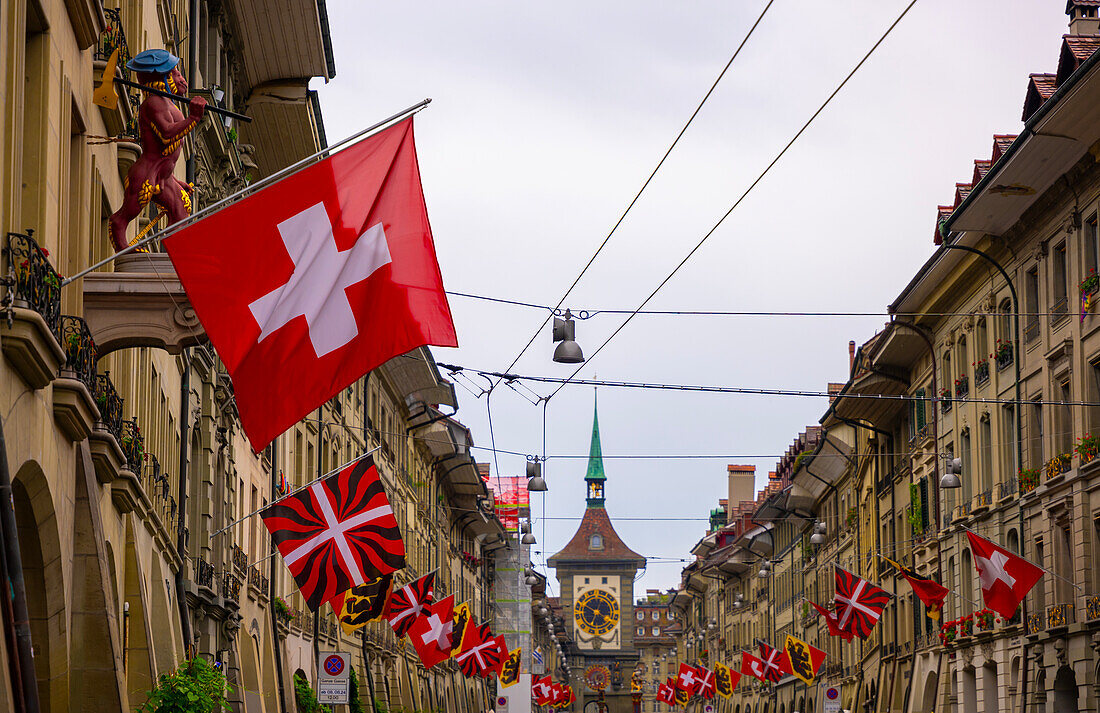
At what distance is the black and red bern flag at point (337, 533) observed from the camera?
2341cm

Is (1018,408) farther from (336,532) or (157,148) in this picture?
(157,148)

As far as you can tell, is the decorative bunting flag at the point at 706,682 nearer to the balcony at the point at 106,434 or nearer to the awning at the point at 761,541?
the awning at the point at 761,541

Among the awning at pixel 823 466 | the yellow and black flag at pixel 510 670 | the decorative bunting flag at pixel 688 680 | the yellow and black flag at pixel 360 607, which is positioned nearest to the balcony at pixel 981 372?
the yellow and black flag at pixel 360 607

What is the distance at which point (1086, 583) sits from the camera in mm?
32031

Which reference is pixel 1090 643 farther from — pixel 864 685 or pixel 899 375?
pixel 864 685

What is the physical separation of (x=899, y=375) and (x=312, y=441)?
752 inches

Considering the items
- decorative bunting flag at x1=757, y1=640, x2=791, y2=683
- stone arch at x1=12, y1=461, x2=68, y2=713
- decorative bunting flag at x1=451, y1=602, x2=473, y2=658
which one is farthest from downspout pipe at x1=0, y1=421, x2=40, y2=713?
decorative bunting flag at x1=757, y1=640, x2=791, y2=683

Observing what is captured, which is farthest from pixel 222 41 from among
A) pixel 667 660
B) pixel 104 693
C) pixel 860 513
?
pixel 667 660

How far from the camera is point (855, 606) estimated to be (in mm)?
41594

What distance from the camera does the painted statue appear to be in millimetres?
13836

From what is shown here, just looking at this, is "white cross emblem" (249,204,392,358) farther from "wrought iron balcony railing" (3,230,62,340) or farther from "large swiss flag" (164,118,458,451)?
"wrought iron balcony railing" (3,230,62,340)

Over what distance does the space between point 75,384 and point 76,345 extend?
0.49 meters

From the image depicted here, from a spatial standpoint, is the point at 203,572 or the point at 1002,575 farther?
the point at 1002,575

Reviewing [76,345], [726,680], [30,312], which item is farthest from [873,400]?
[30,312]
